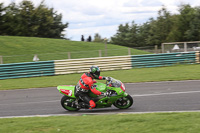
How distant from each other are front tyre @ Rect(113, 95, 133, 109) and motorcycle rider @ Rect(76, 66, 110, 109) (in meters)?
0.61

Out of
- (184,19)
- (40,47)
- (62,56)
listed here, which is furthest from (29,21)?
(62,56)

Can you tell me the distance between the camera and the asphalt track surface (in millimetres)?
9845

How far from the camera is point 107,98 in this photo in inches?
378

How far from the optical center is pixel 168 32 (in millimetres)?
65938

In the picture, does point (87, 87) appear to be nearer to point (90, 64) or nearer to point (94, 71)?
point (94, 71)

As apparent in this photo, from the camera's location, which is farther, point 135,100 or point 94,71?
point 135,100

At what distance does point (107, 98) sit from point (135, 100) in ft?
6.53

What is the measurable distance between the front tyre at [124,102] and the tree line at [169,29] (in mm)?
47573

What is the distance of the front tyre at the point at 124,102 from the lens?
9789 millimetres

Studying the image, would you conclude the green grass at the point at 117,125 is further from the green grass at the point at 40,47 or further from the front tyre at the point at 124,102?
the green grass at the point at 40,47

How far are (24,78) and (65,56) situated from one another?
4.29 meters

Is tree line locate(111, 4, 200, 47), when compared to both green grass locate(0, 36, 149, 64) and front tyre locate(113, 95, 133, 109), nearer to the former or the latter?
green grass locate(0, 36, 149, 64)

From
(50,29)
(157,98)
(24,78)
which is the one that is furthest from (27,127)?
(50,29)

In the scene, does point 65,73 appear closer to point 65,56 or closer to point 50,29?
point 65,56
